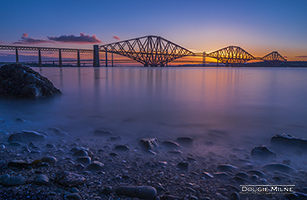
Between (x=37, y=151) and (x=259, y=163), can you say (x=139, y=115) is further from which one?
(x=259, y=163)

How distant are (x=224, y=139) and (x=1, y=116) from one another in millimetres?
3344

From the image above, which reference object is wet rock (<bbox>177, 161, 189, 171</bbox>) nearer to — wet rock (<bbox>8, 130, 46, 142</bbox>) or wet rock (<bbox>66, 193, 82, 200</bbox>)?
wet rock (<bbox>66, 193, 82, 200</bbox>)

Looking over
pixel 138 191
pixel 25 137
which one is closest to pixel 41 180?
pixel 138 191

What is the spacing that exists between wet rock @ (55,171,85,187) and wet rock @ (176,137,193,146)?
1.10 m

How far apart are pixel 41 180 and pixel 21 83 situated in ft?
14.8

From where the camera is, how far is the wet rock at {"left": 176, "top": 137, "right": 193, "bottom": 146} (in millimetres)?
1992

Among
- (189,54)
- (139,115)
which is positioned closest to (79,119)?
(139,115)

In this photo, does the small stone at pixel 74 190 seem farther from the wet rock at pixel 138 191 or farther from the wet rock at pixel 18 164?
the wet rock at pixel 18 164

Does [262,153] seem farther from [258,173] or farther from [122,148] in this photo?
[122,148]

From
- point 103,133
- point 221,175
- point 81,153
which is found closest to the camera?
point 221,175

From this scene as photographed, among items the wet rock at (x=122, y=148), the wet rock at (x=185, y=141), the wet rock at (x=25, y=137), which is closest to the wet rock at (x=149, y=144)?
the wet rock at (x=122, y=148)

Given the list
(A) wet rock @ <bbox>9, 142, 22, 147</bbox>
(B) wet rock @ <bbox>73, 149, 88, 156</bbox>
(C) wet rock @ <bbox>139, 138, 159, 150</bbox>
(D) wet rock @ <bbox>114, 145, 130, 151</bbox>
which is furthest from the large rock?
(C) wet rock @ <bbox>139, 138, 159, 150</bbox>

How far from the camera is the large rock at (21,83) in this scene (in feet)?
14.7

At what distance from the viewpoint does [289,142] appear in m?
1.87
